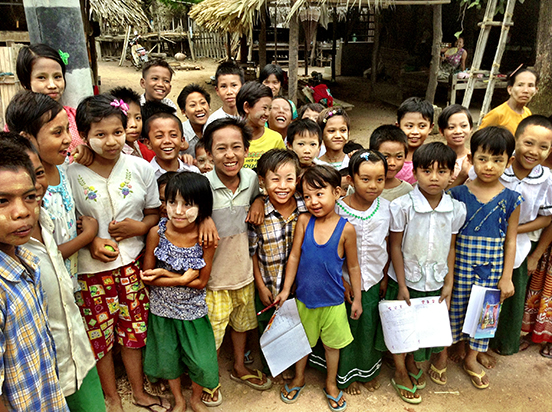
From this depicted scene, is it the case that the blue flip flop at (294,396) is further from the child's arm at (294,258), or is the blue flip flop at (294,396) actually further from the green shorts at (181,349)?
the child's arm at (294,258)

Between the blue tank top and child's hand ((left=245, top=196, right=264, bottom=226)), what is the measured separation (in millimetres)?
270

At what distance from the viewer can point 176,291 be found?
212 cm

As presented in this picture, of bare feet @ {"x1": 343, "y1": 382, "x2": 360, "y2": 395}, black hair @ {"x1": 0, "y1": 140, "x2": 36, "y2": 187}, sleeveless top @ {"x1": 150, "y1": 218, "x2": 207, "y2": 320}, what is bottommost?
bare feet @ {"x1": 343, "y1": 382, "x2": 360, "y2": 395}

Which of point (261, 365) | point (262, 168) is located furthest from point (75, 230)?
point (261, 365)

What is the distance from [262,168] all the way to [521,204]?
1623mm

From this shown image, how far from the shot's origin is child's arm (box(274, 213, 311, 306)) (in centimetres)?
223

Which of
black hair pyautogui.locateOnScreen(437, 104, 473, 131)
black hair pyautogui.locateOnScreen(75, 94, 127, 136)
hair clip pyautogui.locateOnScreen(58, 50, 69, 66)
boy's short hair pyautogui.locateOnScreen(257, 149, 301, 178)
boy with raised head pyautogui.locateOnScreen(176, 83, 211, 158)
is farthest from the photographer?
boy with raised head pyautogui.locateOnScreen(176, 83, 211, 158)

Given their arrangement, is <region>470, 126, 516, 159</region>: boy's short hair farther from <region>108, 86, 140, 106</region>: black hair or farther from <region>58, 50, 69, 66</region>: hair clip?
<region>58, 50, 69, 66</region>: hair clip

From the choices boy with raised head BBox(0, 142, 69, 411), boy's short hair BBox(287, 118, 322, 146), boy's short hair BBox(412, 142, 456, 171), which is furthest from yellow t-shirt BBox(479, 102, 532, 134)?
boy with raised head BBox(0, 142, 69, 411)

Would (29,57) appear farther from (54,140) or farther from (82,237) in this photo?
(82,237)

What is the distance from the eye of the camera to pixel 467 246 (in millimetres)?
2387

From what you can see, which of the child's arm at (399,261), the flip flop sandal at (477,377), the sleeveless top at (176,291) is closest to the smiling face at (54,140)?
the sleeveless top at (176,291)

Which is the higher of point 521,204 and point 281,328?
point 521,204

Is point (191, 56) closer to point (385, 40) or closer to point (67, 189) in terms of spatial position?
point (385, 40)
